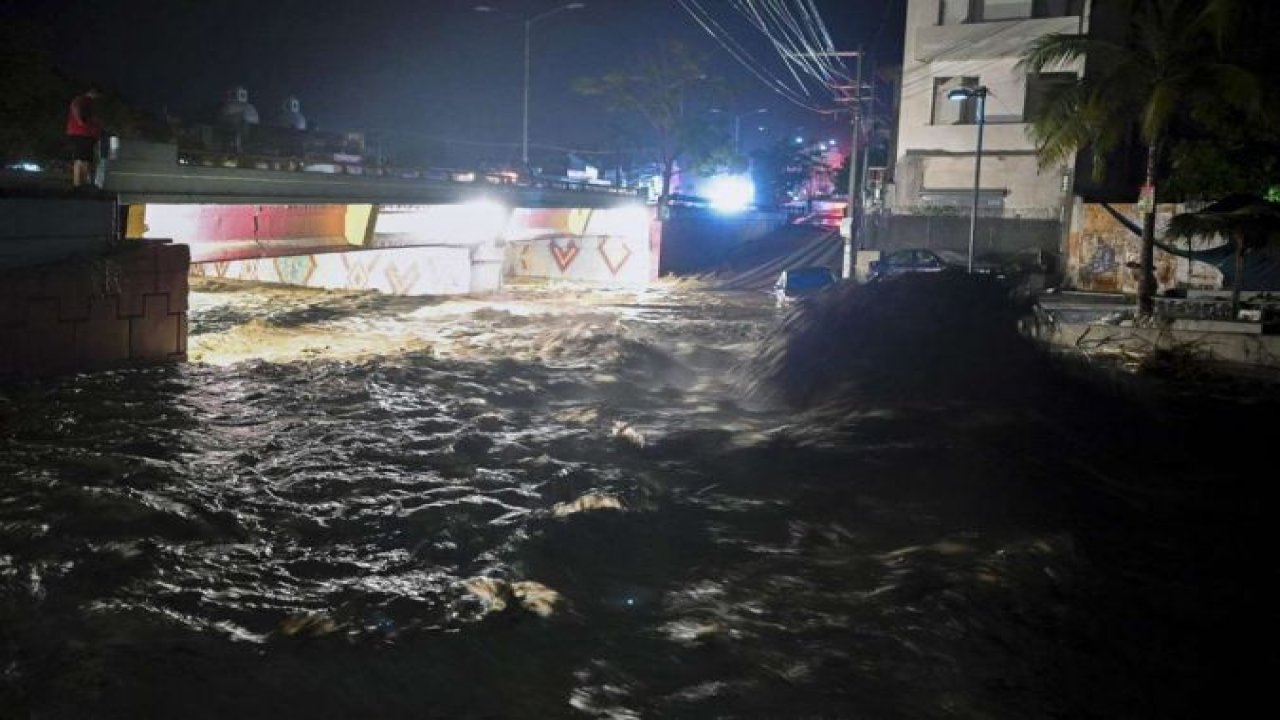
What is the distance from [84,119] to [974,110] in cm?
3158

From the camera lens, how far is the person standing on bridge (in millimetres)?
15266

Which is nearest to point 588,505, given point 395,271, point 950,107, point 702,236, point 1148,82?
point 1148,82

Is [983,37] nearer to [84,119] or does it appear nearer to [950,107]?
[950,107]

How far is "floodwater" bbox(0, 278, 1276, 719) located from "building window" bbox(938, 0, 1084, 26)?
77.7 feet

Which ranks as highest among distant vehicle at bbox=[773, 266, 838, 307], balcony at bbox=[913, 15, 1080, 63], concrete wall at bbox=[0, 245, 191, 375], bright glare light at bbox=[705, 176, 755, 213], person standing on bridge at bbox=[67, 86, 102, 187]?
balcony at bbox=[913, 15, 1080, 63]

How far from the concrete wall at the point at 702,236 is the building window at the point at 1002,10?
1447 centimetres

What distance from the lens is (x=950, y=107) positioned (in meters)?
38.2

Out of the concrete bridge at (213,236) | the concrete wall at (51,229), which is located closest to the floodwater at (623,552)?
the concrete bridge at (213,236)

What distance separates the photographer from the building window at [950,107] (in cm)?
3738

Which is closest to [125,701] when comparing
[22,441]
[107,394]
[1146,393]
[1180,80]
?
[22,441]

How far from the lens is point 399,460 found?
41.1ft

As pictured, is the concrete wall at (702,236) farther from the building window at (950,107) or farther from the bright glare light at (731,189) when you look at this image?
the bright glare light at (731,189)

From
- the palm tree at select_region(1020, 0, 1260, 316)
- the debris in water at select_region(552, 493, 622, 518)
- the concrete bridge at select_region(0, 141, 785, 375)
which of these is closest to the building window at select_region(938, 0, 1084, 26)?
the concrete bridge at select_region(0, 141, 785, 375)

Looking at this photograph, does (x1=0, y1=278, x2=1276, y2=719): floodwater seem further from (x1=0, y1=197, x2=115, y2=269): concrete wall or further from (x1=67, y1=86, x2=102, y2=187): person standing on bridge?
(x1=67, y1=86, x2=102, y2=187): person standing on bridge
